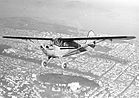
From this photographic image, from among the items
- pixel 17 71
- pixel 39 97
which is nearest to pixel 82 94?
pixel 39 97

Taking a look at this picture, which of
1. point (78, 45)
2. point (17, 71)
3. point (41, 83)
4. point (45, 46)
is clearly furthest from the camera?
point (17, 71)

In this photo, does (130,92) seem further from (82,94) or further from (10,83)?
(10,83)

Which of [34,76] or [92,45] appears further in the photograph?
[34,76]

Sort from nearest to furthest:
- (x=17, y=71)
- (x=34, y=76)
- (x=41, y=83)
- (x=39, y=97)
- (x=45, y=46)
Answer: (x=45, y=46), (x=39, y=97), (x=41, y=83), (x=34, y=76), (x=17, y=71)

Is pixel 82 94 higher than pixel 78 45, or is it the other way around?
pixel 78 45

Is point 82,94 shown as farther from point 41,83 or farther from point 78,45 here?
point 78,45

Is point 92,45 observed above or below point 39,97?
above

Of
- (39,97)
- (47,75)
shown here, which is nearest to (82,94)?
(39,97)

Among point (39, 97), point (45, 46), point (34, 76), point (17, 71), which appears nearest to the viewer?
point (45, 46)

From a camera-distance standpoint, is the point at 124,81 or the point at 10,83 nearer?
the point at 10,83
